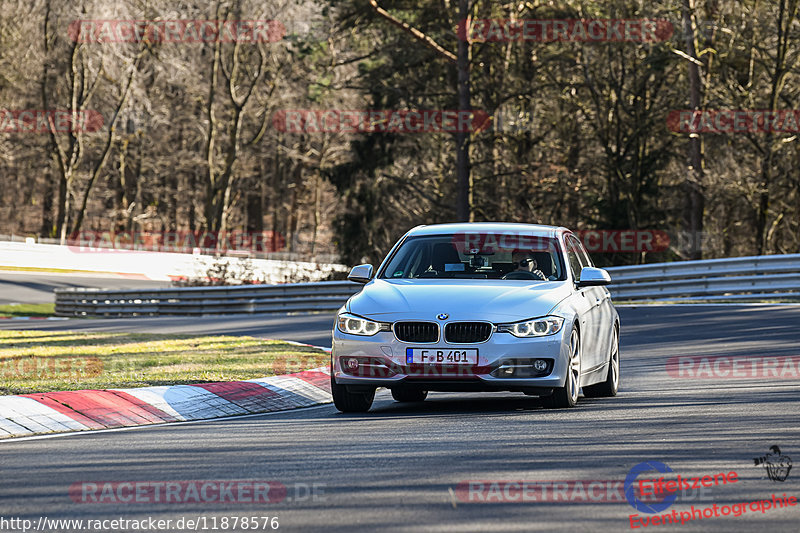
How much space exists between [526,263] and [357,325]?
183cm

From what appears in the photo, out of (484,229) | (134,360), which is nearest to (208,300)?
(134,360)

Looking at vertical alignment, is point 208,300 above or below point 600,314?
below

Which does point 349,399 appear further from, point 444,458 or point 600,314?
point 444,458

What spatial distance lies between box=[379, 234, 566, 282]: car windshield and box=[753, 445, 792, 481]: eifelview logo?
3.66 m

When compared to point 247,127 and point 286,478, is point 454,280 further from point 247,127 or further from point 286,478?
point 247,127

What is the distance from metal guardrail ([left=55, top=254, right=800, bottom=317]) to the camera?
2447 cm

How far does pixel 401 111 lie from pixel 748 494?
1526 inches

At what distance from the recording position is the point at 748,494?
6.16 meters

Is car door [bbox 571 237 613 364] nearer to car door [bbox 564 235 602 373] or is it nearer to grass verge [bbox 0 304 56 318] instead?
car door [bbox 564 235 602 373]

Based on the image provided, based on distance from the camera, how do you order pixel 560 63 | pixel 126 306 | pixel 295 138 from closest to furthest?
pixel 126 306
pixel 560 63
pixel 295 138

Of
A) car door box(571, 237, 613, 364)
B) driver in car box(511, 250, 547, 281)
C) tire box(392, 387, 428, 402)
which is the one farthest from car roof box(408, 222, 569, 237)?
tire box(392, 387, 428, 402)

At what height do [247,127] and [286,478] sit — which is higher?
[247,127]

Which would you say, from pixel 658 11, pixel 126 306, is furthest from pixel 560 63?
pixel 126 306

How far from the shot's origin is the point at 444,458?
7324 mm
